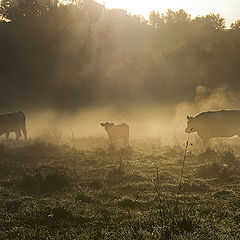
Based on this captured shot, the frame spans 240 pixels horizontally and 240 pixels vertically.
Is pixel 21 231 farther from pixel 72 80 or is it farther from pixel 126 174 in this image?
pixel 72 80

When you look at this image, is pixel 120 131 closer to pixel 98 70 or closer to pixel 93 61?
pixel 98 70

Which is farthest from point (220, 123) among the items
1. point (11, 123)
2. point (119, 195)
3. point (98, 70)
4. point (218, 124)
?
point (98, 70)

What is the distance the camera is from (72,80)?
49.6 meters

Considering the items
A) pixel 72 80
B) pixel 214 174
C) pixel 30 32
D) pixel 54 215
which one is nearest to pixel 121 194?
pixel 54 215

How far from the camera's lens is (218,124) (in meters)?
19.0

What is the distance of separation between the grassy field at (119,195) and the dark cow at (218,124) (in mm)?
2151

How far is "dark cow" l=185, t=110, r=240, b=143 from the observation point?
1850cm

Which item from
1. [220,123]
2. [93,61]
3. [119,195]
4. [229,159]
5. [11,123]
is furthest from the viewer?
[93,61]

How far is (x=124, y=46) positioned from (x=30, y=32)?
46.1ft

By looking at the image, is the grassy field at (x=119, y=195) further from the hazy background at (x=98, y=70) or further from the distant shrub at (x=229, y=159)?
the hazy background at (x=98, y=70)

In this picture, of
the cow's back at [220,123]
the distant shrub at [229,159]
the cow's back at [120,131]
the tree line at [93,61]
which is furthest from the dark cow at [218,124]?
the tree line at [93,61]

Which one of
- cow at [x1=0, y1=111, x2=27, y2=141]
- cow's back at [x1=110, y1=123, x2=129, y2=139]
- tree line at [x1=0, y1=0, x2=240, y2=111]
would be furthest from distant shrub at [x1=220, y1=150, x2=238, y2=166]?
tree line at [x1=0, y1=0, x2=240, y2=111]

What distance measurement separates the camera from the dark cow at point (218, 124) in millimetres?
18500

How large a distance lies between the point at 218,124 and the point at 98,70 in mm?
33071
